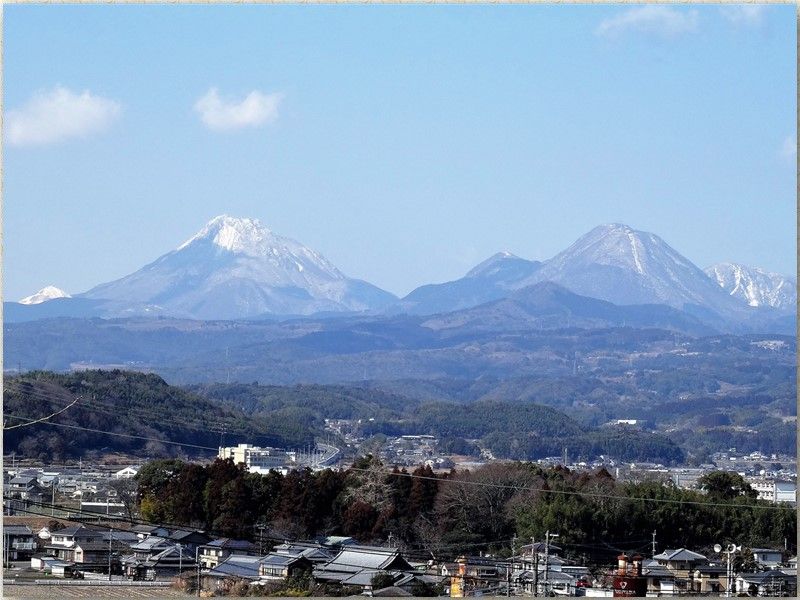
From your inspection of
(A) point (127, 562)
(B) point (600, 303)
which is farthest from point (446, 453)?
(B) point (600, 303)

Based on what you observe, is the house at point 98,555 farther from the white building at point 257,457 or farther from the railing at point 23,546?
the white building at point 257,457

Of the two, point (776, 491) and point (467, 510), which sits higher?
point (467, 510)

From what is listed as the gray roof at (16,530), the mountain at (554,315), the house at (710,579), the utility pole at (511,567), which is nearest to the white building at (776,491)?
the utility pole at (511,567)

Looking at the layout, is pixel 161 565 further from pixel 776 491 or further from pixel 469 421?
pixel 469 421

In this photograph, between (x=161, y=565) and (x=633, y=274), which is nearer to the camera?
(x=161, y=565)

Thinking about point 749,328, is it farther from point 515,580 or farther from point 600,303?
point 515,580

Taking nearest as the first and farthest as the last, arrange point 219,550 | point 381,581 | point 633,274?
point 381,581 < point 219,550 < point 633,274

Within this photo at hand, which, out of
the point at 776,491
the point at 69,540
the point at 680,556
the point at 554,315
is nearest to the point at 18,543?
the point at 69,540

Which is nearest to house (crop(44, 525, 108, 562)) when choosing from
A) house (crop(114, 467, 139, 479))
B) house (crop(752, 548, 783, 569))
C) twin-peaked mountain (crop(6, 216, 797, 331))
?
house (crop(752, 548, 783, 569))
